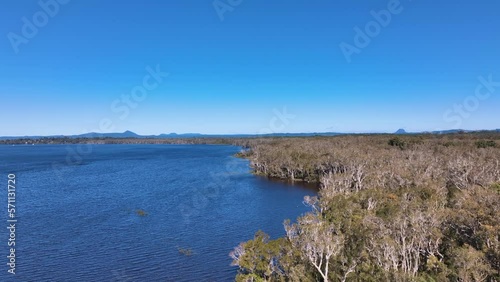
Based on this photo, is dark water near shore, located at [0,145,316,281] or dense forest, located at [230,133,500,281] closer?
dense forest, located at [230,133,500,281]

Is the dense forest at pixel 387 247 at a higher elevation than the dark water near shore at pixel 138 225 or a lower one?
higher

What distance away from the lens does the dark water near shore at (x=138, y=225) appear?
1550 inches

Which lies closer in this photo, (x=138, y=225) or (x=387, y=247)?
(x=387, y=247)

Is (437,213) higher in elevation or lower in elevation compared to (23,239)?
higher

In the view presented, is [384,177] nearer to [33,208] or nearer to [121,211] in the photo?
[121,211]

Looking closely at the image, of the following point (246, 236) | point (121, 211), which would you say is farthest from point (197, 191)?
point (246, 236)

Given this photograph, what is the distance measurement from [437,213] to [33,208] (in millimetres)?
A: 66987

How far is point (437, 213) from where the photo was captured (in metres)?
33.0

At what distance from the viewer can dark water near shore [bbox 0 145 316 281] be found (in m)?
39.4

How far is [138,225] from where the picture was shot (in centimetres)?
5619

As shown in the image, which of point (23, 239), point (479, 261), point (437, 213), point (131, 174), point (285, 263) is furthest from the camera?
point (131, 174)

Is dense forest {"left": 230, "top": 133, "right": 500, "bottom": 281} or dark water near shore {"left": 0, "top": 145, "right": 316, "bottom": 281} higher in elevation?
dense forest {"left": 230, "top": 133, "right": 500, "bottom": 281}

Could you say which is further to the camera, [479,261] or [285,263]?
[285,263]

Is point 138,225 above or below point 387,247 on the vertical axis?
below
